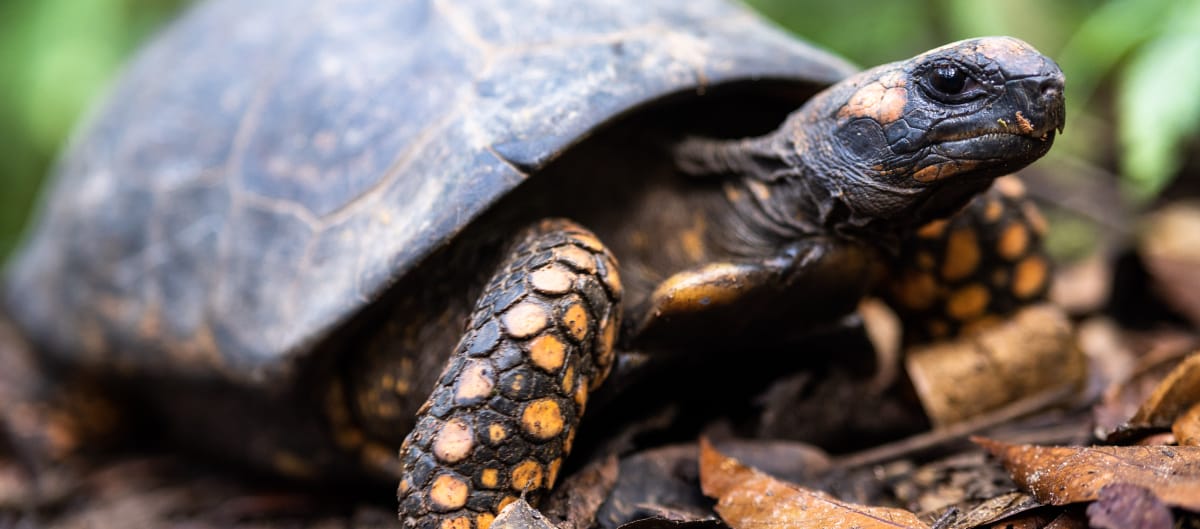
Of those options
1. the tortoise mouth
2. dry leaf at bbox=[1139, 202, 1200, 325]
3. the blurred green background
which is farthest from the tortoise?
the blurred green background

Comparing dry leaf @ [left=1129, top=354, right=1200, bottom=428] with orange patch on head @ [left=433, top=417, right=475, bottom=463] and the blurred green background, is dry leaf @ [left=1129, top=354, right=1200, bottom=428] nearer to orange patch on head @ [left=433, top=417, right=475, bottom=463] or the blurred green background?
orange patch on head @ [left=433, top=417, right=475, bottom=463]

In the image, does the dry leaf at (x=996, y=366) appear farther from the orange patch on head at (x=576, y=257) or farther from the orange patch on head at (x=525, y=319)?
the orange patch on head at (x=525, y=319)

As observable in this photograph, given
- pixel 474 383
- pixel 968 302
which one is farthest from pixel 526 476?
pixel 968 302

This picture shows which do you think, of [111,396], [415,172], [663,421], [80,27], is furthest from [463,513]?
[80,27]

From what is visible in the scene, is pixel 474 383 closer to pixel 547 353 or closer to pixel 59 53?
pixel 547 353

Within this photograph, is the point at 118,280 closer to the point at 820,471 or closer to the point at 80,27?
the point at 820,471

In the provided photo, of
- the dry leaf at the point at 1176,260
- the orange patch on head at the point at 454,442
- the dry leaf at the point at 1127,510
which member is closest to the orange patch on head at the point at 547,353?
the orange patch on head at the point at 454,442
